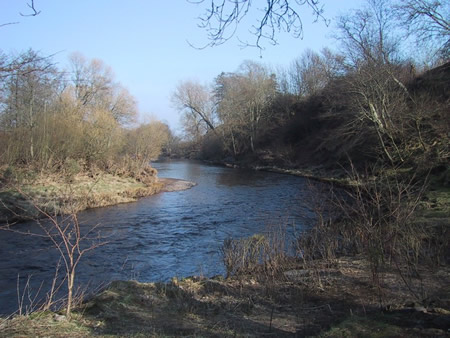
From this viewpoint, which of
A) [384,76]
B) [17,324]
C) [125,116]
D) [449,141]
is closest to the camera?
[17,324]

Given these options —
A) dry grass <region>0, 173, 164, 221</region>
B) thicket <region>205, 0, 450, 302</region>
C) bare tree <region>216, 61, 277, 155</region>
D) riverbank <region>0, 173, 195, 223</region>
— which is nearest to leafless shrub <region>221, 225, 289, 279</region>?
thicket <region>205, 0, 450, 302</region>

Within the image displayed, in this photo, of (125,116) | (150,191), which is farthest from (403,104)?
(125,116)

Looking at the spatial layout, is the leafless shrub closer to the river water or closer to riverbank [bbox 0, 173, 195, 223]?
the river water

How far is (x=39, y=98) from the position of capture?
78.9 feet

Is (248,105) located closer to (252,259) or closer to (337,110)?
(337,110)

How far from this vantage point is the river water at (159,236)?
9484 mm

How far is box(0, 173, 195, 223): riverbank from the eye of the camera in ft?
55.3

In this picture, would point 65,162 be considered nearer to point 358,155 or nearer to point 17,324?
point 17,324

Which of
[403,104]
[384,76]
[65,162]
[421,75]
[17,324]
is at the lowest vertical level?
[17,324]

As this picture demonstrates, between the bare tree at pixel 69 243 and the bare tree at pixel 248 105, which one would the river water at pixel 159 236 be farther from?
the bare tree at pixel 248 105

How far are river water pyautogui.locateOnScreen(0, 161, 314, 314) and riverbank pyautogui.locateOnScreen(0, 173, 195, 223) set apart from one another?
105 centimetres

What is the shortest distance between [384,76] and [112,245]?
737 inches

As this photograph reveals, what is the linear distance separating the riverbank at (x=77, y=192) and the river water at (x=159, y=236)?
1.05m

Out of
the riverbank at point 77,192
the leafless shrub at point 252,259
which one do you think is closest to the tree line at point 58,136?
the riverbank at point 77,192
